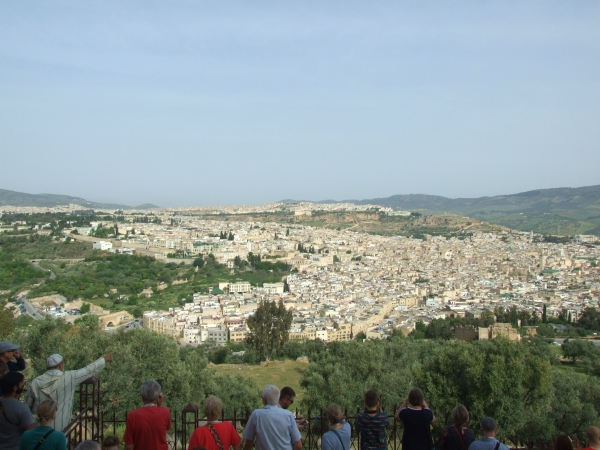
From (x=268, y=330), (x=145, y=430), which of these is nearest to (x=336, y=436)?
(x=145, y=430)

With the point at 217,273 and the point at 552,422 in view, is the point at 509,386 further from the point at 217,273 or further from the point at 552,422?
the point at 217,273

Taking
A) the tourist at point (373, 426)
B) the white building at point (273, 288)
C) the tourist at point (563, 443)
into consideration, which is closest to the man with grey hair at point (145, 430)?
the tourist at point (373, 426)

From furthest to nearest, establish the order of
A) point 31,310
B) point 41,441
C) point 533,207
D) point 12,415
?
1. point 533,207
2. point 31,310
3. point 12,415
4. point 41,441

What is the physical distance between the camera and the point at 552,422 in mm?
10180

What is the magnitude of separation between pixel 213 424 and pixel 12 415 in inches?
42.1

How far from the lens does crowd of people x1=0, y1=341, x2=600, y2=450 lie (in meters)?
2.76

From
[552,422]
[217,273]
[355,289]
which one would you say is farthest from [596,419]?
[217,273]

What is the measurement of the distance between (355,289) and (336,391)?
33.1m

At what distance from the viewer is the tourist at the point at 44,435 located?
250 centimetres

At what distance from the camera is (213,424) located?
2.84 m

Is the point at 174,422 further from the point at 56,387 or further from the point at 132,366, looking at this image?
the point at 132,366

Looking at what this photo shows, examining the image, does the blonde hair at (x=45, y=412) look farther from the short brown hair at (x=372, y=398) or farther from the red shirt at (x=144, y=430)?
the short brown hair at (x=372, y=398)

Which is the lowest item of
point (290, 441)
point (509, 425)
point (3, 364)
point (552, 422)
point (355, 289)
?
point (355, 289)

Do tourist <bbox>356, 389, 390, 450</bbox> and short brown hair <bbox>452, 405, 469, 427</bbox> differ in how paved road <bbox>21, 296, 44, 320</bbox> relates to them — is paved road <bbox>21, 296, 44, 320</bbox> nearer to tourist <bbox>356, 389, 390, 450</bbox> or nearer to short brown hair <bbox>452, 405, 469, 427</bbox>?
tourist <bbox>356, 389, 390, 450</bbox>
